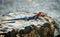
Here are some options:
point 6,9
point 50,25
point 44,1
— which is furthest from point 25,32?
point 44,1

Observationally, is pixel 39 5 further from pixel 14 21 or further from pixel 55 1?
pixel 14 21

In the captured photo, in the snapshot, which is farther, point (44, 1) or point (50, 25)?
point (44, 1)

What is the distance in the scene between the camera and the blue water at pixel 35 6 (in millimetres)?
6965

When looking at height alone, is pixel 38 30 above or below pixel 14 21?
below

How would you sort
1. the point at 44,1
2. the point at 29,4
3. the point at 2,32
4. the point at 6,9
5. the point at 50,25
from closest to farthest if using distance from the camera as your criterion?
the point at 2,32 → the point at 50,25 → the point at 6,9 → the point at 29,4 → the point at 44,1

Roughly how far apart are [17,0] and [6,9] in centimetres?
132

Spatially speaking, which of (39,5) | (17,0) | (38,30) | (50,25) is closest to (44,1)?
(39,5)

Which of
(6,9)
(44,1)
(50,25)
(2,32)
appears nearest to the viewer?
(2,32)

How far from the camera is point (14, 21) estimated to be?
12.4 ft

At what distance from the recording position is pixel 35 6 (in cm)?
773

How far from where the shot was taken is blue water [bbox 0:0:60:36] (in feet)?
22.9

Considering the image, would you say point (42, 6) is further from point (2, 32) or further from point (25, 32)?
point (2, 32)

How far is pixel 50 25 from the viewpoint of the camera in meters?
4.27

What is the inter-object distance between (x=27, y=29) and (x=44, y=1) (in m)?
5.36
